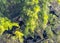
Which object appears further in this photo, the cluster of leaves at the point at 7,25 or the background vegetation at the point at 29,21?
the background vegetation at the point at 29,21

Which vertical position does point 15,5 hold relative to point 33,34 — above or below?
above

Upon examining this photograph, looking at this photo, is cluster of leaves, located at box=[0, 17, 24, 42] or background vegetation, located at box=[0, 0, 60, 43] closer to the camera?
cluster of leaves, located at box=[0, 17, 24, 42]

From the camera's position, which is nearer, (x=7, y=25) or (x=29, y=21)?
(x=7, y=25)

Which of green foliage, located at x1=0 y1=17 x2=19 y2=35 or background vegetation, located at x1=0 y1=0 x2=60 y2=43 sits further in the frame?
background vegetation, located at x1=0 y1=0 x2=60 y2=43

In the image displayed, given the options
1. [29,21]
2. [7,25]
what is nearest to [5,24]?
[7,25]

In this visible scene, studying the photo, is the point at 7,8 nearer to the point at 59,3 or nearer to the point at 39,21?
the point at 39,21

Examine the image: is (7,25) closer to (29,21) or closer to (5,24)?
(5,24)

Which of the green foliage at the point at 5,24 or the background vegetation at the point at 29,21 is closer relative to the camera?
the green foliage at the point at 5,24

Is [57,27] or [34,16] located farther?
[57,27]

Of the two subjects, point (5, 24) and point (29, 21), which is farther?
point (29, 21)

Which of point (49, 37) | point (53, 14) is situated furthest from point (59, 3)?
point (49, 37)
